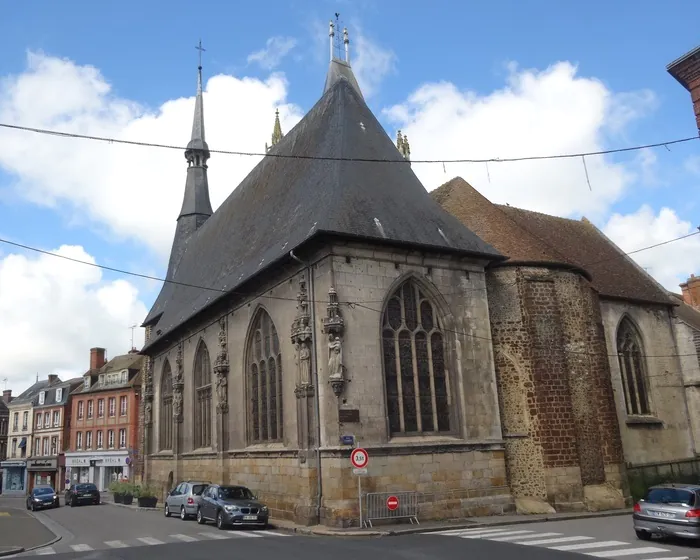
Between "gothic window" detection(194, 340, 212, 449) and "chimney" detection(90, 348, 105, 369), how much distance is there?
34582 mm

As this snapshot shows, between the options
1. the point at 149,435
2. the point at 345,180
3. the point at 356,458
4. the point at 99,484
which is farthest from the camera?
the point at 99,484

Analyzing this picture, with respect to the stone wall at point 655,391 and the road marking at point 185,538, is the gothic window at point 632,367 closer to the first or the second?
the stone wall at point 655,391

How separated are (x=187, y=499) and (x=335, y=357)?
287 inches

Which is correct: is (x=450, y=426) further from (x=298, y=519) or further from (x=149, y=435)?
(x=149, y=435)

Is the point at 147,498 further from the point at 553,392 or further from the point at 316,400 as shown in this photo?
the point at 553,392

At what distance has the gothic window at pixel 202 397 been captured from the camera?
2523 cm

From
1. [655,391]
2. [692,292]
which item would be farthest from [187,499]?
[692,292]

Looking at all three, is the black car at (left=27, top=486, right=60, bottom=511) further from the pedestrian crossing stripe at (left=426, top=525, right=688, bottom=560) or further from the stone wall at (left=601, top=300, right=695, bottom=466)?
the stone wall at (left=601, top=300, right=695, bottom=466)

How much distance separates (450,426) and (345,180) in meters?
7.70

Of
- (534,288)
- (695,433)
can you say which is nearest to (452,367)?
(534,288)

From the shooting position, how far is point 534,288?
2069cm

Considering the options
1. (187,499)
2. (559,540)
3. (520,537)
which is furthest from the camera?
(187,499)

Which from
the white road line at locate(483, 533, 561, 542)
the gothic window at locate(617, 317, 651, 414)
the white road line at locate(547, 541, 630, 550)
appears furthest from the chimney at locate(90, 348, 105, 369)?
the white road line at locate(547, 541, 630, 550)

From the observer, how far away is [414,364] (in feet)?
60.2
